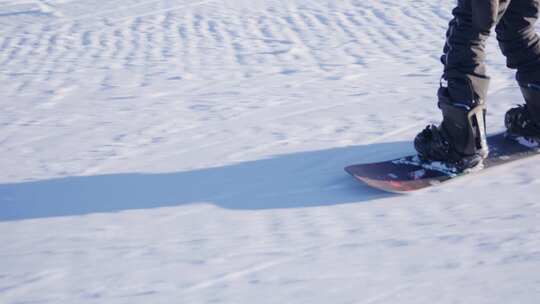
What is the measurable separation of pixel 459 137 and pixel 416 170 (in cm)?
20

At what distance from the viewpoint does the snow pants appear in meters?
2.52

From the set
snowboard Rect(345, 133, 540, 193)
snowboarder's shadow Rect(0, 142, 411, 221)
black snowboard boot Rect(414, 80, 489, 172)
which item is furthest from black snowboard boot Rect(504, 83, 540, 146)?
snowboarder's shadow Rect(0, 142, 411, 221)

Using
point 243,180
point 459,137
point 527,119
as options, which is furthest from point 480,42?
point 243,180

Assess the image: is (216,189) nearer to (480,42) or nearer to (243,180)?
(243,180)

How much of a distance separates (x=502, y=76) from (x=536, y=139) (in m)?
1.12

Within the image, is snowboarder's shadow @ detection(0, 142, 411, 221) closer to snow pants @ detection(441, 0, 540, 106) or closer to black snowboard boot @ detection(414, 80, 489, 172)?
black snowboard boot @ detection(414, 80, 489, 172)

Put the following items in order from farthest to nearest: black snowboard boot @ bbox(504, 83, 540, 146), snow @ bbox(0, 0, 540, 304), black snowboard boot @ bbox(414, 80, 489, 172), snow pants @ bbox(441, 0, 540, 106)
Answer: black snowboard boot @ bbox(504, 83, 540, 146), black snowboard boot @ bbox(414, 80, 489, 172), snow pants @ bbox(441, 0, 540, 106), snow @ bbox(0, 0, 540, 304)

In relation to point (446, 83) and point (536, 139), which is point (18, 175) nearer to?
point (446, 83)

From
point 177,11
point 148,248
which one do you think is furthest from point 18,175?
point 177,11

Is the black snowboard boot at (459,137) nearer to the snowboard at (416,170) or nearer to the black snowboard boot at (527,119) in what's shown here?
the snowboard at (416,170)

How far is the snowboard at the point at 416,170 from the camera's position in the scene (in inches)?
103

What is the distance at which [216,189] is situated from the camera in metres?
2.72

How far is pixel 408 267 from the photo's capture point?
206cm

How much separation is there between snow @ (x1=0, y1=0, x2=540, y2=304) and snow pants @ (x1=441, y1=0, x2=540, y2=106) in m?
0.35
